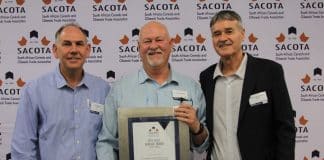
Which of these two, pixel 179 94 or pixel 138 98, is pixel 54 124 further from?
pixel 179 94

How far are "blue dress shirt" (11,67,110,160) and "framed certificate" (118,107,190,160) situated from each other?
0.99 feet

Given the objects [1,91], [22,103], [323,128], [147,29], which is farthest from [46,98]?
[323,128]

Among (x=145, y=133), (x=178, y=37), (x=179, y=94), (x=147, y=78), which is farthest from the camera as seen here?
(x=178, y=37)

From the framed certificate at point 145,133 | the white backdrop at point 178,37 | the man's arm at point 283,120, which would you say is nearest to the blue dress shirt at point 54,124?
the framed certificate at point 145,133

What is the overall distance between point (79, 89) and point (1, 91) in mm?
1079

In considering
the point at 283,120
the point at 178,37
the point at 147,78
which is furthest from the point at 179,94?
the point at 178,37

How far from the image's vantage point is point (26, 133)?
212 cm

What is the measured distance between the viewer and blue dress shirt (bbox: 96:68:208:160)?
2.14 m

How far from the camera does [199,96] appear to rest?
7.32 feet

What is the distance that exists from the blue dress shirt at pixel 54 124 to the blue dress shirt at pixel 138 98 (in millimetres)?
105

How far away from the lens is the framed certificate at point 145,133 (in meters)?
1.98

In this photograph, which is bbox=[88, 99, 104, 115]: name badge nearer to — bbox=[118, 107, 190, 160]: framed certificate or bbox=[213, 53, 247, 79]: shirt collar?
bbox=[118, 107, 190, 160]: framed certificate

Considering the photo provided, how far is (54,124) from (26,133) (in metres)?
0.19

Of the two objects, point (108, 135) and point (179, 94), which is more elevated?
point (179, 94)
